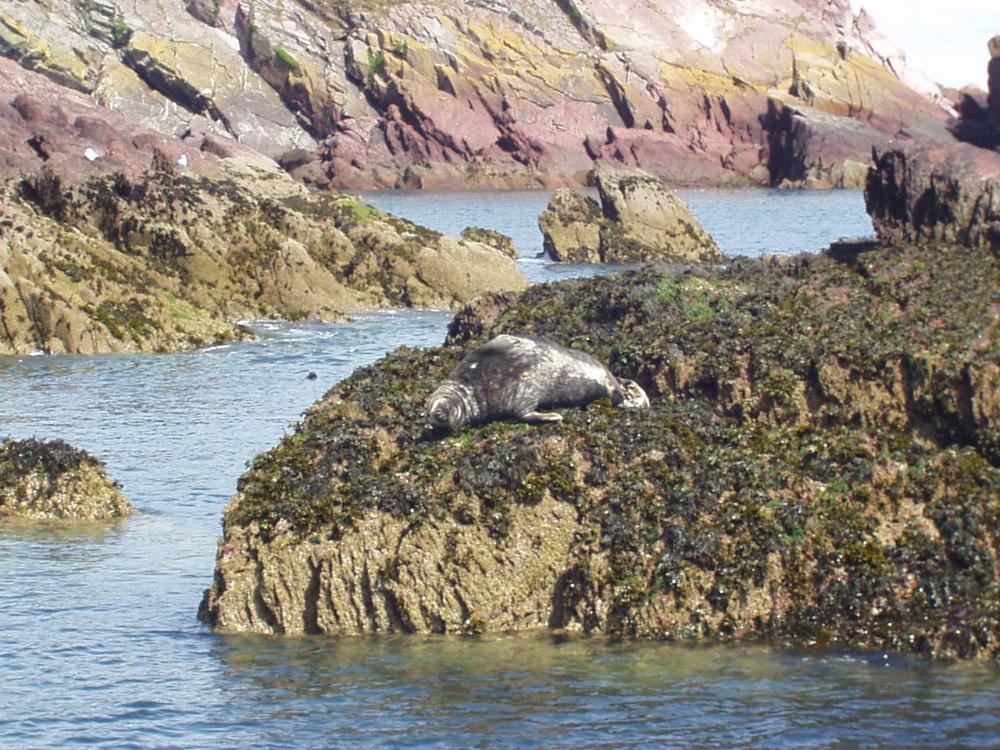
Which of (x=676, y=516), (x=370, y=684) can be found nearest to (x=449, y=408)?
(x=676, y=516)

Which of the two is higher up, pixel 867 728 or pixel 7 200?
pixel 7 200

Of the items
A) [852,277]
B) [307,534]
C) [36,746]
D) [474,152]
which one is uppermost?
[474,152]

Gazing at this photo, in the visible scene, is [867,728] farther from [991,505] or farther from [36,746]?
[36,746]

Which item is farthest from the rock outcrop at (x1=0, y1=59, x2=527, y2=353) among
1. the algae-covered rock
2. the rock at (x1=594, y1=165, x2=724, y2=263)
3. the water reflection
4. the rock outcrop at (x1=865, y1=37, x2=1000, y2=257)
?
the water reflection

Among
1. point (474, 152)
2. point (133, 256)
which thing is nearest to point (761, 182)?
point (474, 152)

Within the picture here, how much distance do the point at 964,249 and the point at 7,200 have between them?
70.6ft

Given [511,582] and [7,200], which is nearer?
[511,582]

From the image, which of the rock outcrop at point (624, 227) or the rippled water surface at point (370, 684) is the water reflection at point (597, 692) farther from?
the rock outcrop at point (624, 227)

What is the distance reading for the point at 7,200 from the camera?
3197 cm

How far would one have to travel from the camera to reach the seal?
42.8 ft

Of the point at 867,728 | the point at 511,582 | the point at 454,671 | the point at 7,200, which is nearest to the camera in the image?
the point at 867,728

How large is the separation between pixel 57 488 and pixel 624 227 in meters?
35.6

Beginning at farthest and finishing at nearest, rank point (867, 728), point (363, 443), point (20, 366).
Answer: point (20, 366)
point (363, 443)
point (867, 728)

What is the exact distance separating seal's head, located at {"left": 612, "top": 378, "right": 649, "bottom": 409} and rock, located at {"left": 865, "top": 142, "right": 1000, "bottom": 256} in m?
4.82
